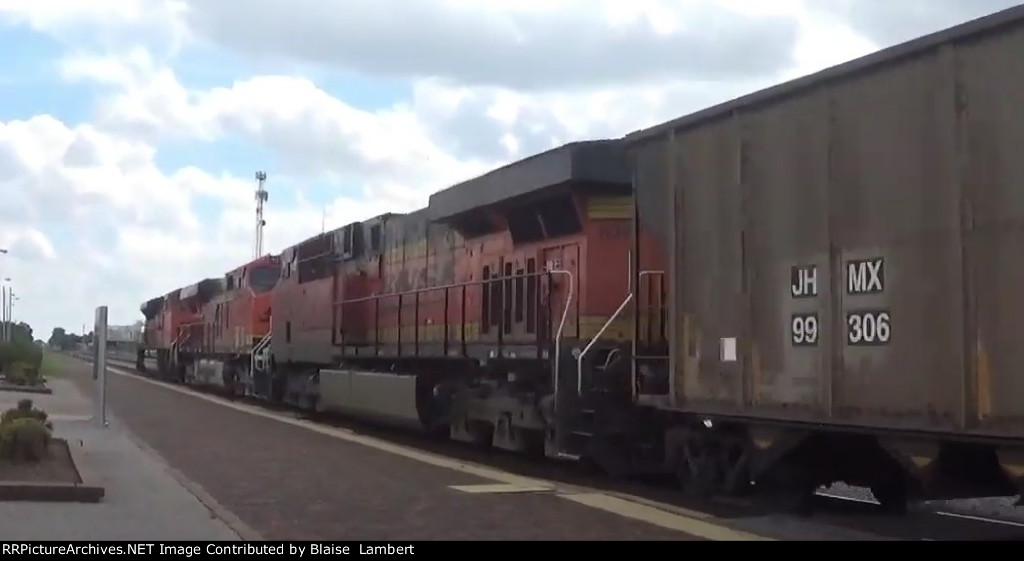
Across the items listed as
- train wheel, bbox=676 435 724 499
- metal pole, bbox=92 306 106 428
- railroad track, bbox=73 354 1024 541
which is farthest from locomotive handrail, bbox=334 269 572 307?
metal pole, bbox=92 306 106 428

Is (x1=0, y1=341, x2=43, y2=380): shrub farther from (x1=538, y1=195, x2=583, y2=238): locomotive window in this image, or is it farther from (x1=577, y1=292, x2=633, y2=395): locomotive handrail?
(x1=577, y1=292, x2=633, y2=395): locomotive handrail

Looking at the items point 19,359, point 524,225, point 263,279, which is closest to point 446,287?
point 524,225

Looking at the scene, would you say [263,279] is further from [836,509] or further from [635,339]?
[836,509]

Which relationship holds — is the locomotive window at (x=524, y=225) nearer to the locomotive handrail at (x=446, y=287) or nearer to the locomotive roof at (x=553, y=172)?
the locomotive roof at (x=553, y=172)

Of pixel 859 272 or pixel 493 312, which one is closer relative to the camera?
pixel 859 272

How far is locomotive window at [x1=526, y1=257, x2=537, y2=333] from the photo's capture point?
49.3ft

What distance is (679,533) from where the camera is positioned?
9.34 m

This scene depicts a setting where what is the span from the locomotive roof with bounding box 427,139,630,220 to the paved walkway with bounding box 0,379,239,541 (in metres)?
5.33

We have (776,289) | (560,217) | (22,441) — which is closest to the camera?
(776,289)

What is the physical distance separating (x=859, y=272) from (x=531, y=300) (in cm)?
678

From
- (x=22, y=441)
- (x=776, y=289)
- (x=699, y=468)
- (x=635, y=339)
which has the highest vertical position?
(x=776, y=289)

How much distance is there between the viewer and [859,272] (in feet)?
28.9

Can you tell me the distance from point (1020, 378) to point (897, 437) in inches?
54.9
